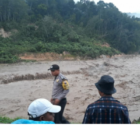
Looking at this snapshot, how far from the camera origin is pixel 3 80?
9391 millimetres

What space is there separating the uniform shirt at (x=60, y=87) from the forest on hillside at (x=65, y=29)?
10.9m

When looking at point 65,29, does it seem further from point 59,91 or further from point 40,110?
point 40,110

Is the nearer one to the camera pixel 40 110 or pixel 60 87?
pixel 40 110

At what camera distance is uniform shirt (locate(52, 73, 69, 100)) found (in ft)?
9.86

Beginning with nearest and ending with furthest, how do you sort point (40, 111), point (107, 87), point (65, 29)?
point (40, 111)
point (107, 87)
point (65, 29)

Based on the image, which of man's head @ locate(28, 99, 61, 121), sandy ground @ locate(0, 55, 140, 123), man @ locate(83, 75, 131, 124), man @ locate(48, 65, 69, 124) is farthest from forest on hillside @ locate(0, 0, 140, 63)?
man @ locate(83, 75, 131, 124)

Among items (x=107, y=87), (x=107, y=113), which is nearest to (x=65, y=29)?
(x=107, y=87)

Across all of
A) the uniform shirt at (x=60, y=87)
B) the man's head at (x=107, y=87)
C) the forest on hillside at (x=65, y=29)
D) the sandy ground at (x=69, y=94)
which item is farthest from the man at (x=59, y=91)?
the forest on hillside at (x=65, y=29)

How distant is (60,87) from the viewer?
309 centimetres

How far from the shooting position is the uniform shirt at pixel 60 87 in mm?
3004

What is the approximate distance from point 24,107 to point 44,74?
182 inches

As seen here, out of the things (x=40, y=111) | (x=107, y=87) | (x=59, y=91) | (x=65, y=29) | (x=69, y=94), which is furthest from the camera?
(x=65, y=29)

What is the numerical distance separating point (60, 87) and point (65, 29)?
22.8m

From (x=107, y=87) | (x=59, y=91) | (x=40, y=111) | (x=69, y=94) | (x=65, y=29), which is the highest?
(x=65, y=29)
